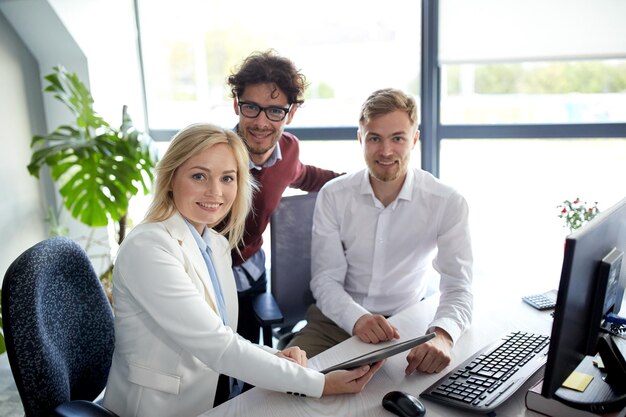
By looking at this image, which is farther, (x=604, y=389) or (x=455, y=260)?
(x=455, y=260)

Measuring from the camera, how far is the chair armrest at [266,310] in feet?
6.23

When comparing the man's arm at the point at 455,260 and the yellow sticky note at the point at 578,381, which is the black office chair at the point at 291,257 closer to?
the man's arm at the point at 455,260

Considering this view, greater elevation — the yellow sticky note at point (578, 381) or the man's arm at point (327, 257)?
the man's arm at point (327, 257)

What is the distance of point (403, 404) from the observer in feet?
3.91

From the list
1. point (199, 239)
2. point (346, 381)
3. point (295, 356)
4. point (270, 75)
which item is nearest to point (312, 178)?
point (270, 75)

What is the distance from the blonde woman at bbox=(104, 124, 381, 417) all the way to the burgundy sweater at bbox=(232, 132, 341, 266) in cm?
57

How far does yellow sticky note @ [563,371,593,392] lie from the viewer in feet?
4.05

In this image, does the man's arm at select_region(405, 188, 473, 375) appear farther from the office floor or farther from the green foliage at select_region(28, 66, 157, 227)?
the office floor

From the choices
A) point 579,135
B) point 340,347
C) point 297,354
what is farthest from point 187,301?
point 579,135

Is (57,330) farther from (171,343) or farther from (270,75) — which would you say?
(270,75)

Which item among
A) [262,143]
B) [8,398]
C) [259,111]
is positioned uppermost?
[259,111]

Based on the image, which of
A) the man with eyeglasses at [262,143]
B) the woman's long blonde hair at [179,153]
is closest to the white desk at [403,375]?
the woman's long blonde hair at [179,153]

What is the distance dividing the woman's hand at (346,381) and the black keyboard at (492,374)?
0.13m

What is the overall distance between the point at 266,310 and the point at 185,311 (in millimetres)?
663
